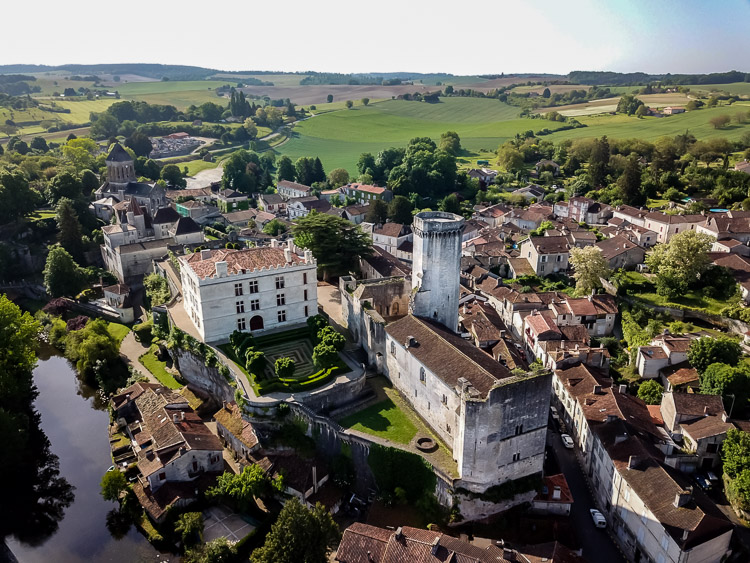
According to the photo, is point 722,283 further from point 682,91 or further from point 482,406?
point 682,91

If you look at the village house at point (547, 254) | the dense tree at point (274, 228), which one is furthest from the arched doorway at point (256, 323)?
the village house at point (547, 254)

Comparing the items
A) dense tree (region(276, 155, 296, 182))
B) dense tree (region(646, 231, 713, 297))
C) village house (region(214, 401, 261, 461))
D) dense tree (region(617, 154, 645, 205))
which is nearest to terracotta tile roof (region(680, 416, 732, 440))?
dense tree (region(646, 231, 713, 297))

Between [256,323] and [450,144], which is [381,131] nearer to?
[450,144]

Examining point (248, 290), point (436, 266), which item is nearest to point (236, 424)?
point (248, 290)

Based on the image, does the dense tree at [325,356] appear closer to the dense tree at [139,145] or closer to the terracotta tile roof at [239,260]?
the terracotta tile roof at [239,260]

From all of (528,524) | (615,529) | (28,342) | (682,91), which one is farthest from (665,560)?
(682,91)
